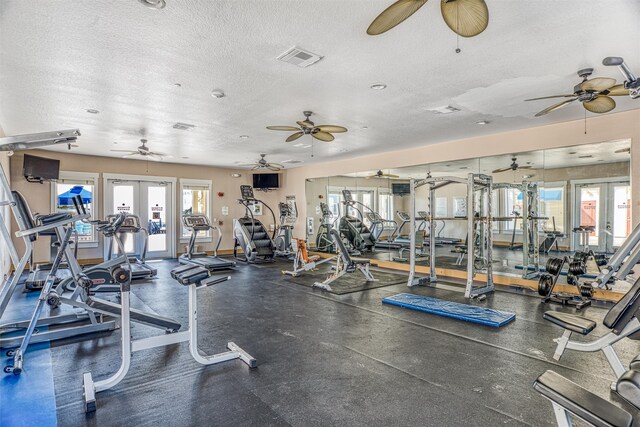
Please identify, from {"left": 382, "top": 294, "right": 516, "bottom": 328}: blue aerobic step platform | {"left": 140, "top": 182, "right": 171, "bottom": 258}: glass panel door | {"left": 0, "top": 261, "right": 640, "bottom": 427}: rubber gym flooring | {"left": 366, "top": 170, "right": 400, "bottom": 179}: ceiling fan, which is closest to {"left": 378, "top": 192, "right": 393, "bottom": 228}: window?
{"left": 366, "top": 170, "right": 400, "bottom": 179}: ceiling fan

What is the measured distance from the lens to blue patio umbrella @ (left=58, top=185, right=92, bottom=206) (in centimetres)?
854

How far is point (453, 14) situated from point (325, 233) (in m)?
8.29

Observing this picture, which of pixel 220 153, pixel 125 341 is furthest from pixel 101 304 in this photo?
pixel 220 153

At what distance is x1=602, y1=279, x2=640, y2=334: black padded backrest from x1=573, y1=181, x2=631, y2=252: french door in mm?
4065

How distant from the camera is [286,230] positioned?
10.5 m

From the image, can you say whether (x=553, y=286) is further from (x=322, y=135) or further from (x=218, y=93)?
(x=218, y=93)

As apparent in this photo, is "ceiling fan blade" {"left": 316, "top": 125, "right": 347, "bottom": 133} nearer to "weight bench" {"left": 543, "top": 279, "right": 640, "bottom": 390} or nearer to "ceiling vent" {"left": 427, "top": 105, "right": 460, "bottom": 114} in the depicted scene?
"ceiling vent" {"left": 427, "top": 105, "right": 460, "bottom": 114}

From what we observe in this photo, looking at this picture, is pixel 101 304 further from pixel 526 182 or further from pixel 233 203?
pixel 233 203

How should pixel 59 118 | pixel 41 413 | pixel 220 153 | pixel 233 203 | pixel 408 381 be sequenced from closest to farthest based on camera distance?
pixel 41 413 → pixel 408 381 → pixel 59 118 → pixel 220 153 → pixel 233 203

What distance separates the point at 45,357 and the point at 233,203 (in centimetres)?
843

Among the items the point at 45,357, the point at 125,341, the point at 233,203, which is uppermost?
the point at 233,203

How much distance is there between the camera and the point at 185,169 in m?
10.5

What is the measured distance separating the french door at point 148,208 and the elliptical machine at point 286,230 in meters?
3.21

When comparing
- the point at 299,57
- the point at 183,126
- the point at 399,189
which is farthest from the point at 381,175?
the point at 299,57
